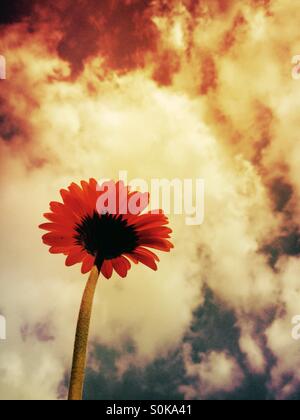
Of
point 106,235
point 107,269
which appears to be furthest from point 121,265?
point 106,235

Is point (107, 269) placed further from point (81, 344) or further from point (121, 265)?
point (81, 344)

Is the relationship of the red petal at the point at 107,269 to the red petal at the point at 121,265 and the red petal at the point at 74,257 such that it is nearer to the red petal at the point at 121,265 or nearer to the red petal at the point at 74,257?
the red petal at the point at 121,265

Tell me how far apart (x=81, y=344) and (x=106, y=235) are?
2.46 feet

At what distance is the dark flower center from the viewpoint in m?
1.73

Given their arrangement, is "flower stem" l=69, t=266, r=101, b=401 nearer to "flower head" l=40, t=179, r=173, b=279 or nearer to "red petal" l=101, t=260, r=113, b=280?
"flower head" l=40, t=179, r=173, b=279

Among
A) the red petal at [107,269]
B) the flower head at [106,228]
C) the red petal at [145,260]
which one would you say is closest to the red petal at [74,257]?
the flower head at [106,228]

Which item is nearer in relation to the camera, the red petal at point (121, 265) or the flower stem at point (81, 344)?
the flower stem at point (81, 344)

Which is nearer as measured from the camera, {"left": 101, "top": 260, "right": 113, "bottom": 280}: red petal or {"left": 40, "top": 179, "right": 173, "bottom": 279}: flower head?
{"left": 40, "top": 179, "right": 173, "bottom": 279}: flower head

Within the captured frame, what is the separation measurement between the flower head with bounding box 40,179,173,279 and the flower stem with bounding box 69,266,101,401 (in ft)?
1.27

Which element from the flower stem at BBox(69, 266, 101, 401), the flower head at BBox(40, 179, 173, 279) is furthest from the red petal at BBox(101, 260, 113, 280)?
the flower stem at BBox(69, 266, 101, 401)

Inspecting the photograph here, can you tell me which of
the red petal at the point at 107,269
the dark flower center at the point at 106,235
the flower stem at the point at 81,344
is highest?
the dark flower center at the point at 106,235

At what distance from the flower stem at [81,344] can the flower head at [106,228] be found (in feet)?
1.27

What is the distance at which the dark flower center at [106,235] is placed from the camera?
1.73m

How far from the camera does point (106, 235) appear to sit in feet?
5.86
